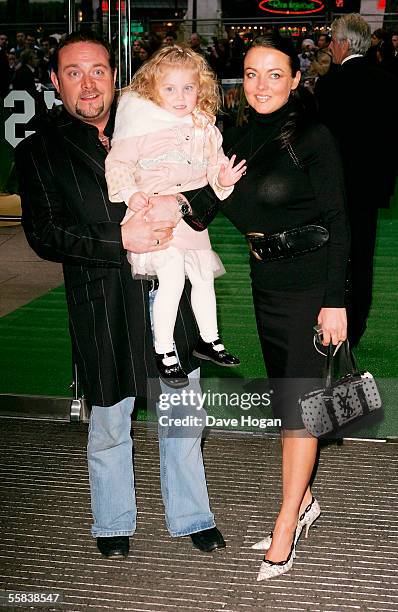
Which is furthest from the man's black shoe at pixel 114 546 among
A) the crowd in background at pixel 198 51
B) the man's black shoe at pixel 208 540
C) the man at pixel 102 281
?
the crowd in background at pixel 198 51

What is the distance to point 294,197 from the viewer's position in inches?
99.4

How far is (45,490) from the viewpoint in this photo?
3439mm

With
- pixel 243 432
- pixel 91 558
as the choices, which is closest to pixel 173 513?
pixel 91 558

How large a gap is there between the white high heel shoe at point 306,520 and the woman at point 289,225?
0.99 feet

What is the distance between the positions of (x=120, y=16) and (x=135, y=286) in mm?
1788

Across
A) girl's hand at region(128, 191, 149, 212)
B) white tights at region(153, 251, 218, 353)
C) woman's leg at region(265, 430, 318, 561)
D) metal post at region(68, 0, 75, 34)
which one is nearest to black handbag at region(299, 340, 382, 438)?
woman's leg at region(265, 430, 318, 561)

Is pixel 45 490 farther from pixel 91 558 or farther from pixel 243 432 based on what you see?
pixel 243 432

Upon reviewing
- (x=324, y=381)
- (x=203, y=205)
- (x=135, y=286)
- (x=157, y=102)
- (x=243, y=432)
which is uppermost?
(x=157, y=102)

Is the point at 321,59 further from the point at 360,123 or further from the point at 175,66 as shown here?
the point at 175,66

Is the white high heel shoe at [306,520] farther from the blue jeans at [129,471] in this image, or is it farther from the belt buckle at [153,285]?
the belt buckle at [153,285]

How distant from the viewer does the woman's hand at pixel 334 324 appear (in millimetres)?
2541

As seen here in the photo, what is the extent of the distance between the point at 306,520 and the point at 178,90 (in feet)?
5.28

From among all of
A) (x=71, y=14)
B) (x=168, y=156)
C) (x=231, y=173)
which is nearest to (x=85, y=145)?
(x=168, y=156)

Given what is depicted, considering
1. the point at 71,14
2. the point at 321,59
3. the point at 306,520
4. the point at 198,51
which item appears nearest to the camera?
the point at 306,520
